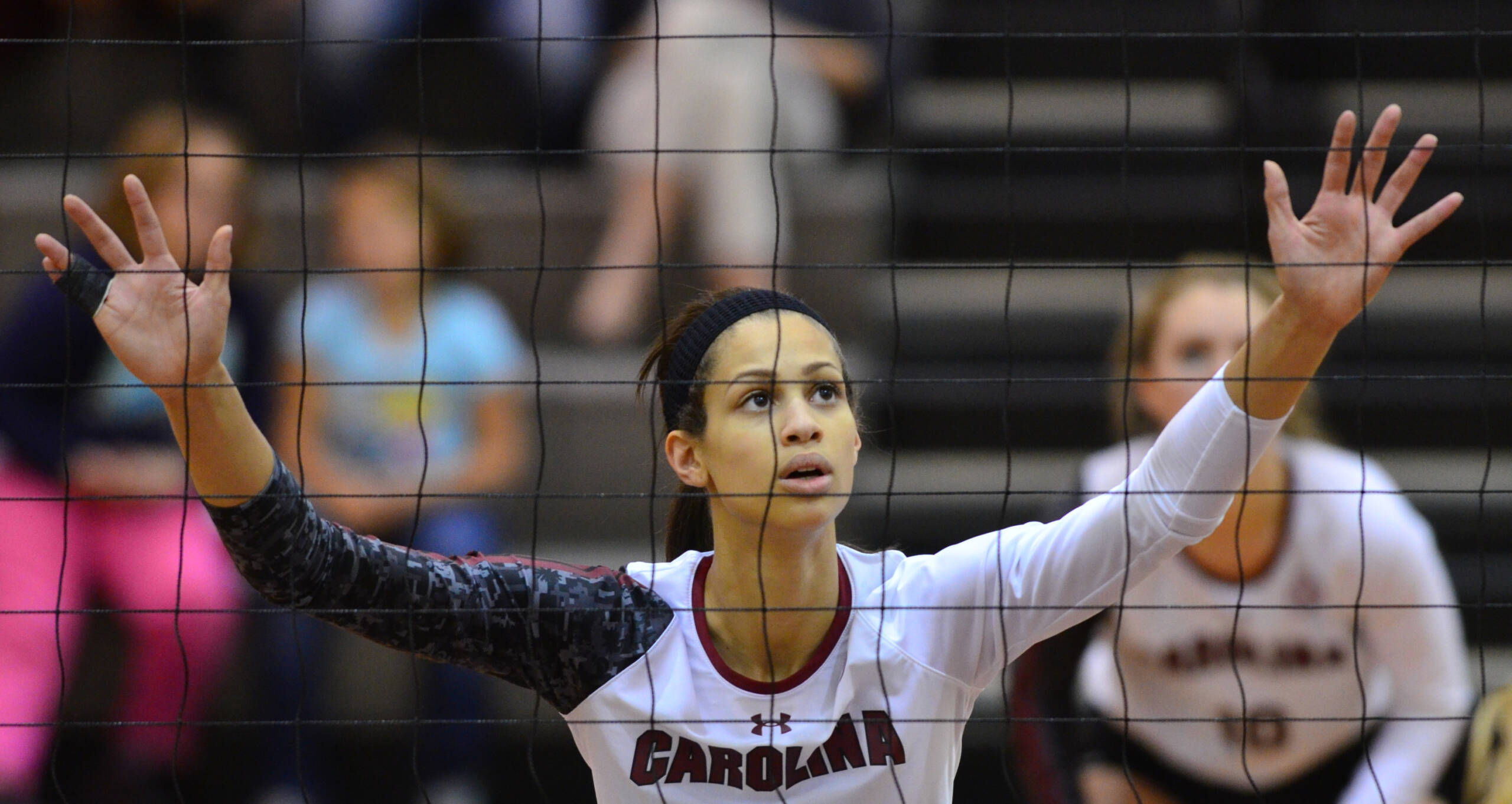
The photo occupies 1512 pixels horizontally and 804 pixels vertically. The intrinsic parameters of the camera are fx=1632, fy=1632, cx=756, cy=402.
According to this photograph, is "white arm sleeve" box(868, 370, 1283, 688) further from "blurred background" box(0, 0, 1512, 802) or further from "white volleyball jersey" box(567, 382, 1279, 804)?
"blurred background" box(0, 0, 1512, 802)

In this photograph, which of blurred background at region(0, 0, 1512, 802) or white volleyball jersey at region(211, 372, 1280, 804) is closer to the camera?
white volleyball jersey at region(211, 372, 1280, 804)

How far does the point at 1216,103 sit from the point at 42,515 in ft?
11.5

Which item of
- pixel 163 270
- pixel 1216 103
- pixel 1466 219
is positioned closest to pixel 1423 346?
pixel 1466 219

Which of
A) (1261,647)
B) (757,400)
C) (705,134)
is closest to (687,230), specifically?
(705,134)

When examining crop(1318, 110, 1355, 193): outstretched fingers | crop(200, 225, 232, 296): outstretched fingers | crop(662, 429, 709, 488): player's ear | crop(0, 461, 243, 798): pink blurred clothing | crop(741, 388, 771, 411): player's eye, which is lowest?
Answer: crop(0, 461, 243, 798): pink blurred clothing

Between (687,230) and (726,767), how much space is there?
8.21 feet

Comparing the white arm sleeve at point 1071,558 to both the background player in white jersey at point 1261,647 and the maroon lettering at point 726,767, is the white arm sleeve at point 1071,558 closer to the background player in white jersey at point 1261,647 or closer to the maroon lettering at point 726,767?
the maroon lettering at point 726,767

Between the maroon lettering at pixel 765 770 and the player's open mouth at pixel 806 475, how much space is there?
0.31 metres

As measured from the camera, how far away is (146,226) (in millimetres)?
1864

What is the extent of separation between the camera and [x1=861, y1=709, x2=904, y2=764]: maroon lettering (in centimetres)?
199

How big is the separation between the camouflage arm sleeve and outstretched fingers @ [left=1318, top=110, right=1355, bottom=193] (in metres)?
0.96

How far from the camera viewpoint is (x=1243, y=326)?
2799 mm

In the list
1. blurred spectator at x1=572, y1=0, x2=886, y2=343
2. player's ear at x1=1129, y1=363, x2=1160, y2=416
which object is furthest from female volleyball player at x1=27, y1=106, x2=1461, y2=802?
blurred spectator at x1=572, y1=0, x2=886, y2=343

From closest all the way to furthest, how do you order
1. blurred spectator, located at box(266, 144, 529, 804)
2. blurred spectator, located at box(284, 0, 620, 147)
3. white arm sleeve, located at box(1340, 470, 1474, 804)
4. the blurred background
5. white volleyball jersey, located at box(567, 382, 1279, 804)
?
1. white volleyball jersey, located at box(567, 382, 1279, 804)
2. white arm sleeve, located at box(1340, 470, 1474, 804)
3. blurred spectator, located at box(266, 144, 529, 804)
4. the blurred background
5. blurred spectator, located at box(284, 0, 620, 147)
